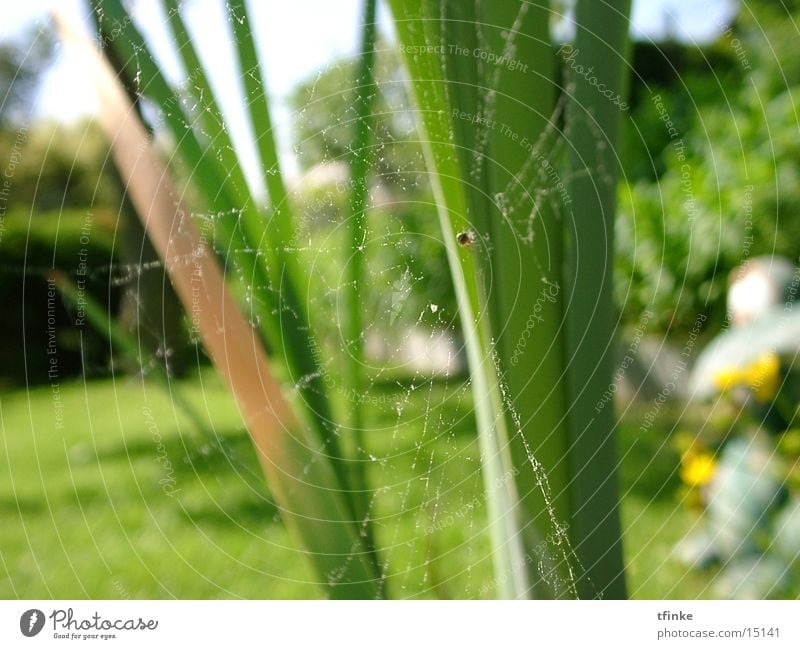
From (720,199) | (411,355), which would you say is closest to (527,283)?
(411,355)

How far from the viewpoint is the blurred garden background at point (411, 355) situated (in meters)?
0.46

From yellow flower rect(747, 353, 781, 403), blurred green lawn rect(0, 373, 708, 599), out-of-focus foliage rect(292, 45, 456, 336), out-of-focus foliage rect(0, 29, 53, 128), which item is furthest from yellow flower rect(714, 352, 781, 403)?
out-of-focus foliage rect(0, 29, 53, 128)

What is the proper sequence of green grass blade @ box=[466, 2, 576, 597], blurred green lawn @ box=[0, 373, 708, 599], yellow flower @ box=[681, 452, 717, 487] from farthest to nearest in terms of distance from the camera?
1. yellow flower @ box=[681, 452, 717, 487]
2. blurred green lawn @ box=[0, 373, 708, 599]
3. green grass blade @ box=[466, 2, 576, 597]

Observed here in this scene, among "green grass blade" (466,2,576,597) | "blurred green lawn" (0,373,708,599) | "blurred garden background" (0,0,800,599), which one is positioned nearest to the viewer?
"green grass blade" (466,2,576,597)

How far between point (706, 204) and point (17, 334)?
35.0 inches

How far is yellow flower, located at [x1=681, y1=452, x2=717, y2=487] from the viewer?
727mm

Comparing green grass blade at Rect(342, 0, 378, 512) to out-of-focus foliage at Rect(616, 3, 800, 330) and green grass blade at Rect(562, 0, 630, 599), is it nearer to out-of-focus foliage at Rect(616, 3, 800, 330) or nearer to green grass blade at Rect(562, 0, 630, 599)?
green grass blade at Rect(562, 0, 630, 599)

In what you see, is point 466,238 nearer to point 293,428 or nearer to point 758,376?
point 293,428

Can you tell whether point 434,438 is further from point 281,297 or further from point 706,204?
point 706,204

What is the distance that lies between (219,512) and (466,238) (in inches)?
30.6

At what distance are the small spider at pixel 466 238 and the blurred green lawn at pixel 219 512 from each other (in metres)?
0.14

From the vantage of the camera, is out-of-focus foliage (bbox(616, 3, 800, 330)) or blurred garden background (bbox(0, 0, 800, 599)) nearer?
blurred garden background (bbox(0, 0, 800, 599))

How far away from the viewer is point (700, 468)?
0.73 m
